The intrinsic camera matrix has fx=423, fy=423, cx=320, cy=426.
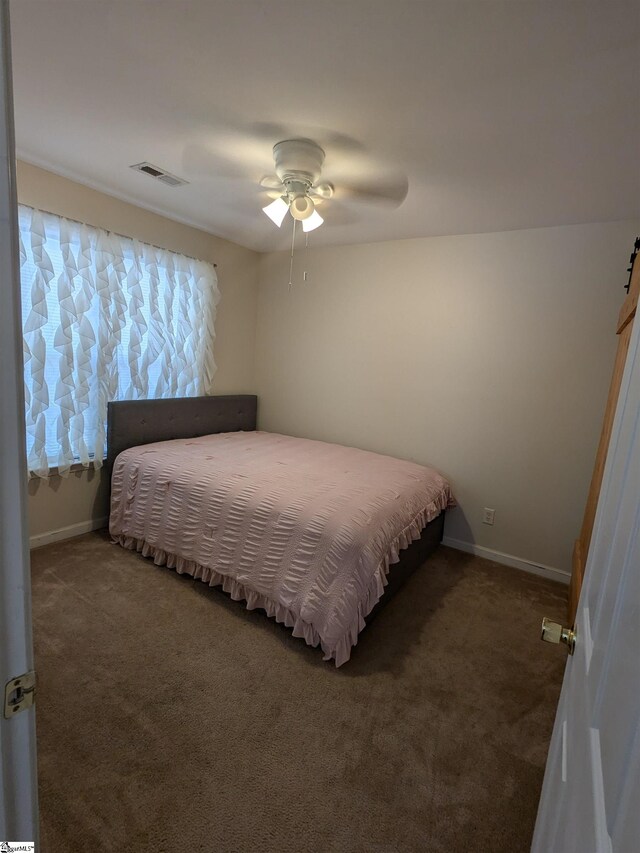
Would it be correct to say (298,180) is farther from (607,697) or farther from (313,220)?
(607,697)

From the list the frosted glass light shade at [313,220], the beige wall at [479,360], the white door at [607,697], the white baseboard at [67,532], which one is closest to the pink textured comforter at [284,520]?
the white baseboard at [67,532]

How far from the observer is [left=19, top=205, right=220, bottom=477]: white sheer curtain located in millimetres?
→ 2623

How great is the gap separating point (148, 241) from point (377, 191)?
5.92 ft

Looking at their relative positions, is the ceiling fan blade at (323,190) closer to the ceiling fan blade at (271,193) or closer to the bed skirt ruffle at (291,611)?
the ceiling fan blade at (271,193)

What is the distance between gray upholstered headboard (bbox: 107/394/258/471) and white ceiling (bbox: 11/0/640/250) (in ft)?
5.19

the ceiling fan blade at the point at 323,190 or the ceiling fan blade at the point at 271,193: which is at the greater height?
the ceiling fan blade at the point at 271,193

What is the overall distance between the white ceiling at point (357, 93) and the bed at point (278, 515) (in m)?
1.75

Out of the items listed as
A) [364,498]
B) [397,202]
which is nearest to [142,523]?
[364,498]

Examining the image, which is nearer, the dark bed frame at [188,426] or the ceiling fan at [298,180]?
the ceiling fan at [298,180]

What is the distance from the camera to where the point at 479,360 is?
10.4 feet

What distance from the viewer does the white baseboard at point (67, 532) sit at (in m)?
2.91

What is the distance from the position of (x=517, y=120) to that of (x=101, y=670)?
293cm

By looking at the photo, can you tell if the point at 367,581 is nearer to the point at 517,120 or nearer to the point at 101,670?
the point at 101,670

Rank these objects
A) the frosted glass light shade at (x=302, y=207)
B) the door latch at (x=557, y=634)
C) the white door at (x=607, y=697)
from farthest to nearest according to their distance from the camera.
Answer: the frosted glass light shade at (x=302, y=207) < the door latch at (x=557, y=634) < the white door at (x=607, y=697)
